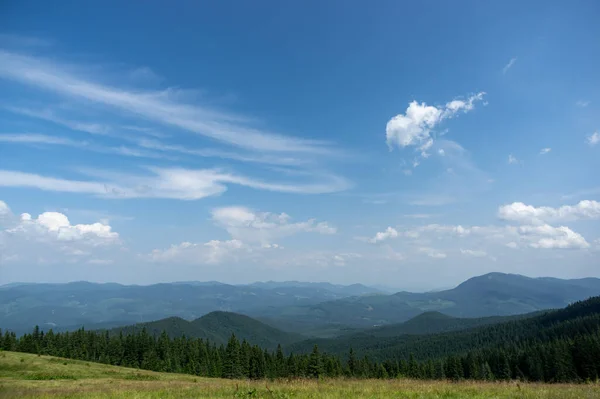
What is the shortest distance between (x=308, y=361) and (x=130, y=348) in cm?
7172

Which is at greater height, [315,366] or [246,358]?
[315,366]

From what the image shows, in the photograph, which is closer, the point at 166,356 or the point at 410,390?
the point at 410,390

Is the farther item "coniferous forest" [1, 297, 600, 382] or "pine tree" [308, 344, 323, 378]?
"coniferous forest" [1, 297, 600, 382]

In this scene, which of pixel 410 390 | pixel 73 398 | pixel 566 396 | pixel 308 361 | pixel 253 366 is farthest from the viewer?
pixel 253 366

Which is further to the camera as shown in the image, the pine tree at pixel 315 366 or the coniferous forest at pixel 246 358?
the coniferous forest at pixel 246 358

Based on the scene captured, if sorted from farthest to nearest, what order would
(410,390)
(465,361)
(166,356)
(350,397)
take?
(465,361) → (166,356) → (410,390) → (350,397)

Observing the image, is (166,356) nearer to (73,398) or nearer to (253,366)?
(253,366)

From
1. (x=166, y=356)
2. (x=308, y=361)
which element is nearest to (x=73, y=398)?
(x=308, y=361)

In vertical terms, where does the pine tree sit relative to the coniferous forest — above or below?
above

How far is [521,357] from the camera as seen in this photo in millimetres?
127938

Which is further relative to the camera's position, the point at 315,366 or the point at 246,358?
the point at 246,358

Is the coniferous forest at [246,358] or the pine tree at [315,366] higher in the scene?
the pine tree at [315,366]

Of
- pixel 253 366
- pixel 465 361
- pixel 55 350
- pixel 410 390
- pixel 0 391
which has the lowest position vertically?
Result: pixel 465 361

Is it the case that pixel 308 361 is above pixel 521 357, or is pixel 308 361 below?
above
